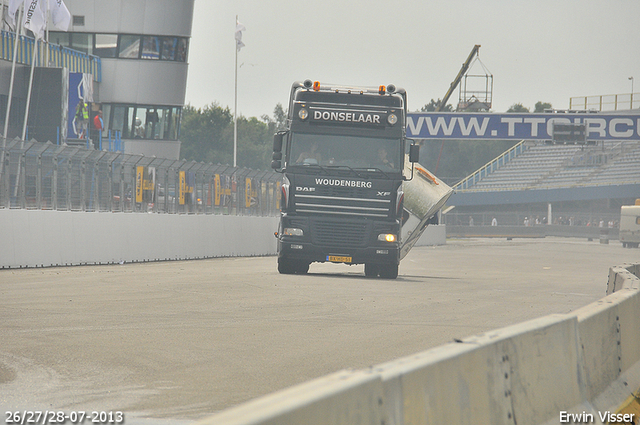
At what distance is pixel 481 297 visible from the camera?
15.2 meters

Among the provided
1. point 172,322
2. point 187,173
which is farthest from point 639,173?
point 172,322

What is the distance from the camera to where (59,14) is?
128 feet

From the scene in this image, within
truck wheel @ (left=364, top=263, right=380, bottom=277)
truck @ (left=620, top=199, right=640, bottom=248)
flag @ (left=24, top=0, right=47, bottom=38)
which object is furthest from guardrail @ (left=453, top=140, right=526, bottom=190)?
truck wheel @ (left=364, top=263, right=380, bottom=277)

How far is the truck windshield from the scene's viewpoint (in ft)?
57.5

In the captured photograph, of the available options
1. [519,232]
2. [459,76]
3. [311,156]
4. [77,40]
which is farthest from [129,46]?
[311,156]

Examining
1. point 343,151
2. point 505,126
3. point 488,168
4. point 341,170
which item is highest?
point 488,168

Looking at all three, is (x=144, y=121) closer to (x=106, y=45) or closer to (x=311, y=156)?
(x=106, y=45)

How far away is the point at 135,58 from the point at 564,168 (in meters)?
48.8

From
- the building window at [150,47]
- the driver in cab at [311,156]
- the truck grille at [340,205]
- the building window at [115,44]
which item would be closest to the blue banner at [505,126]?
the building window at [150,47]

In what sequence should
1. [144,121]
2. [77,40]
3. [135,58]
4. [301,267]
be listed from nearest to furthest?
[301,267], [77,40], [135,58], [144,121]

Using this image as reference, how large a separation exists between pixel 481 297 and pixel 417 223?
517 centimetres

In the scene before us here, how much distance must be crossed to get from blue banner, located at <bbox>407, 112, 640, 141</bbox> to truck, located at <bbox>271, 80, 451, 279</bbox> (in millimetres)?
32350

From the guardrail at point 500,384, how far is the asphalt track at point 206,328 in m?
2.14

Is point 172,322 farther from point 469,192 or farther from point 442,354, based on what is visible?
point 469,192
